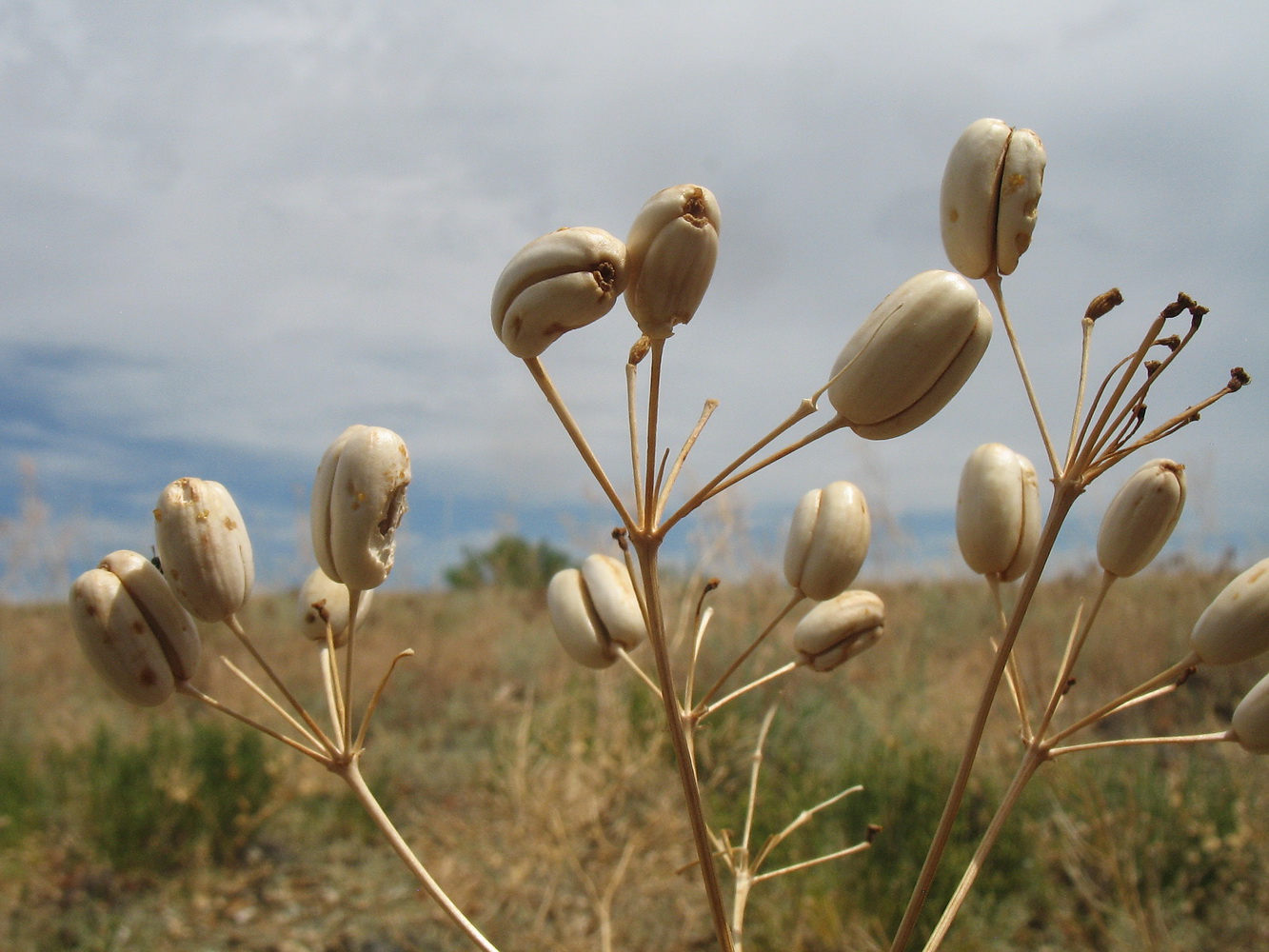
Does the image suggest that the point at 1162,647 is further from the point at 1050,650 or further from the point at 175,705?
the point at 175,705

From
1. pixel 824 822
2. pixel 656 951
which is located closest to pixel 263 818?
pixel 656 951

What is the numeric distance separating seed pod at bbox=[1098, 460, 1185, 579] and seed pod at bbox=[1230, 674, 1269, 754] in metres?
0.14

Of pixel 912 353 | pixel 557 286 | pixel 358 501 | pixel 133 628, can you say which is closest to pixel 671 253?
pixel 557 286

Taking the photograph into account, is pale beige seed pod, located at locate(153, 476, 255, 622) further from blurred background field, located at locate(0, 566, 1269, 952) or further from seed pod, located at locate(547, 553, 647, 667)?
blurred background field, located at locate(0, 566, 1269, 952)

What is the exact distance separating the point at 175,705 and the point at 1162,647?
7690mm

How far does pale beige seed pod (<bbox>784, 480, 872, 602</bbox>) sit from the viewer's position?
95 centimetres

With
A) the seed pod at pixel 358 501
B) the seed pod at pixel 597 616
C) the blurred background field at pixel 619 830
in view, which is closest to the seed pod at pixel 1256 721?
the seed pod at pixel 597 616

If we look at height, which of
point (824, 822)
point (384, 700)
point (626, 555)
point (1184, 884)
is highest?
point (384, 700)

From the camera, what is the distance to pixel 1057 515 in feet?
2.44

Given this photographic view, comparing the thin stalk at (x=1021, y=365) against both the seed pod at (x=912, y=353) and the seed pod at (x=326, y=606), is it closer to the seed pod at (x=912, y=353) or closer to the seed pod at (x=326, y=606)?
the seed pod at (x=912, y=353)

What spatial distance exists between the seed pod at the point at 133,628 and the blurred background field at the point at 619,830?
2.10 meters

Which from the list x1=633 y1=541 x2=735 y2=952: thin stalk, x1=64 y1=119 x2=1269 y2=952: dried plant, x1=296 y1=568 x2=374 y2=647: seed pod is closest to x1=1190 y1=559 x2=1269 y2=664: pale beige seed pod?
x1=64 y1=119 x2=1269 y2=952: dried plant

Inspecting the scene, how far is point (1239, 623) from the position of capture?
31.1 inches

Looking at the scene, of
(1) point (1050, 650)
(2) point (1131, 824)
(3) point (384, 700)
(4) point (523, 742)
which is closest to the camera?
(2) point (1131, 824)
